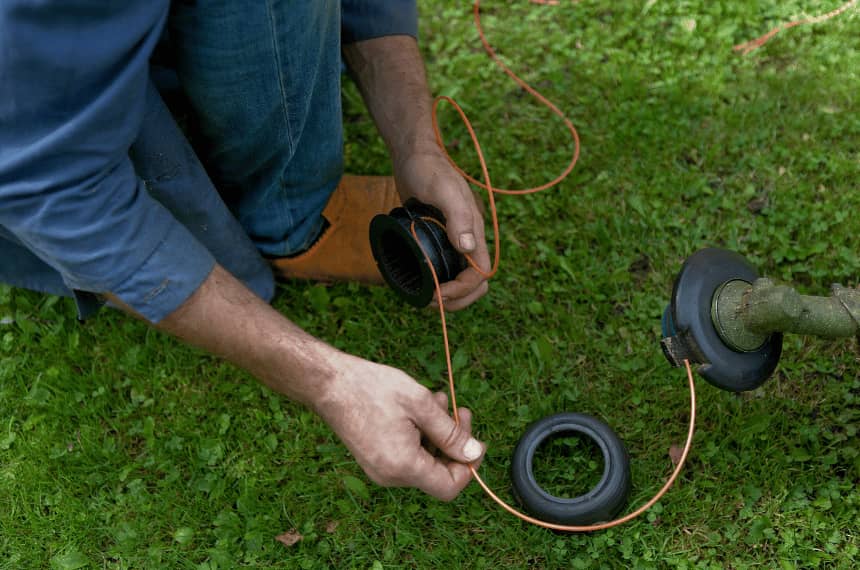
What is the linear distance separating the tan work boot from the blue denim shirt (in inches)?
30.8

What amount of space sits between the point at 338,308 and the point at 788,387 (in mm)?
1534

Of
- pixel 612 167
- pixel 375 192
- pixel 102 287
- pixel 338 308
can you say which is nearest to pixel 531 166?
pixel 612 167

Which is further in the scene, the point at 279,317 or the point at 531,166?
the point at 531,166

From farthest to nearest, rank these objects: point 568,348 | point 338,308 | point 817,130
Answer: point 817,130
point 338,308
point 568,348

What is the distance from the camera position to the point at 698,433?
95.4 inches

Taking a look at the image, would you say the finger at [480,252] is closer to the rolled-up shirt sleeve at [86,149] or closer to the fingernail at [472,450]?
the fingernail at [472,450]

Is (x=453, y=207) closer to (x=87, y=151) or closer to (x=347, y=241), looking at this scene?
(x=347, y=241)

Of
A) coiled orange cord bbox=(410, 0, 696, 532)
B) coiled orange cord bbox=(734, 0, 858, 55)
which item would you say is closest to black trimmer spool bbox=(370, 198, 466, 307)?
coiled orange cord bbox=(410, 0, 696, 532)

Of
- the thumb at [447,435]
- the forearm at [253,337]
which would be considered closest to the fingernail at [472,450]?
the thumb at [447,435]

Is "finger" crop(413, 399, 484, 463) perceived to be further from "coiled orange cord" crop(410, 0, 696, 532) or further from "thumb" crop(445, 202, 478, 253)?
"thumb" crop(445, 202, 478, 253)

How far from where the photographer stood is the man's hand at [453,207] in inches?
89.7

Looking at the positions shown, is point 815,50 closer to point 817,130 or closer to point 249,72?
A: point 817,130

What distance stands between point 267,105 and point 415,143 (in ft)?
1.70

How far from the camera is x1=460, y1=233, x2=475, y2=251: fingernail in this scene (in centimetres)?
224
